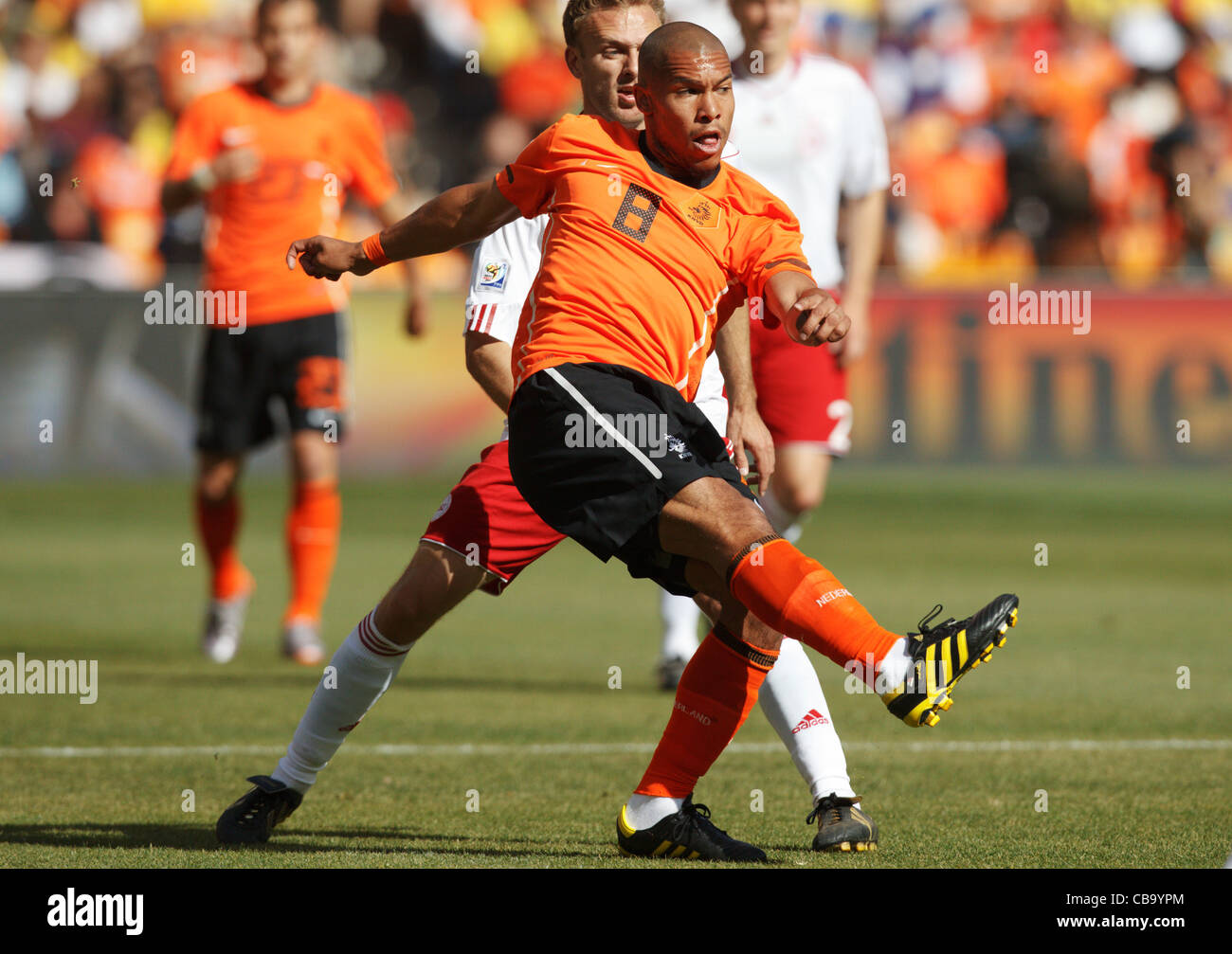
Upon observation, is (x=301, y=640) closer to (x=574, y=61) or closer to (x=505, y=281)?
(x=505, y=281)

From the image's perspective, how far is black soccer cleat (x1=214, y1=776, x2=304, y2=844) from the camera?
16.6 ft

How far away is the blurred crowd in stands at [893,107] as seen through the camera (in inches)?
710

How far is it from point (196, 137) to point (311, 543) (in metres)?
2.12

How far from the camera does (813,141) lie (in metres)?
7.46

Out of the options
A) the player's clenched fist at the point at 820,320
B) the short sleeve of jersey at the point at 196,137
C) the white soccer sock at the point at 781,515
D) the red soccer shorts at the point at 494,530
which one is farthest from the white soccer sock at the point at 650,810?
the short sleeve of jersey at the point at 196,137

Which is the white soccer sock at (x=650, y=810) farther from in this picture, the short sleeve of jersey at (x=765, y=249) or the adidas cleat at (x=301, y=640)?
the adidas cleat at (x=301, y=640)

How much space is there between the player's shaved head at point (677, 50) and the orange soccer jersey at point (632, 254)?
0.23m

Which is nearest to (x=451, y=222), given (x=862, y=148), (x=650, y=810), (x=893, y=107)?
(x=650, y=810)

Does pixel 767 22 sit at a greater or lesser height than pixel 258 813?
greater

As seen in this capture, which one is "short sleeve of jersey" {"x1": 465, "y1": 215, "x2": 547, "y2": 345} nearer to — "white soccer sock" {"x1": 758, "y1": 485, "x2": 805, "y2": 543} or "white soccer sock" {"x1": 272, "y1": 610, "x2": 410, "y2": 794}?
"white soccer sock" {"x1": 272, "y1": 610, "x2": 410, "y2": 794}

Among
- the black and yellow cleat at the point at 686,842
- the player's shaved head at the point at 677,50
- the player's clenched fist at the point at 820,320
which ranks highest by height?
the player's shaved head at the point at 677,50

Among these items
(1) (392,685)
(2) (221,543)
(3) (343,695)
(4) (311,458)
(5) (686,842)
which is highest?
(4) (311,458)

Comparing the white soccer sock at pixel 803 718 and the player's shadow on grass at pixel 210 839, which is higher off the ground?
the white soccer sock at pixel 803 718
